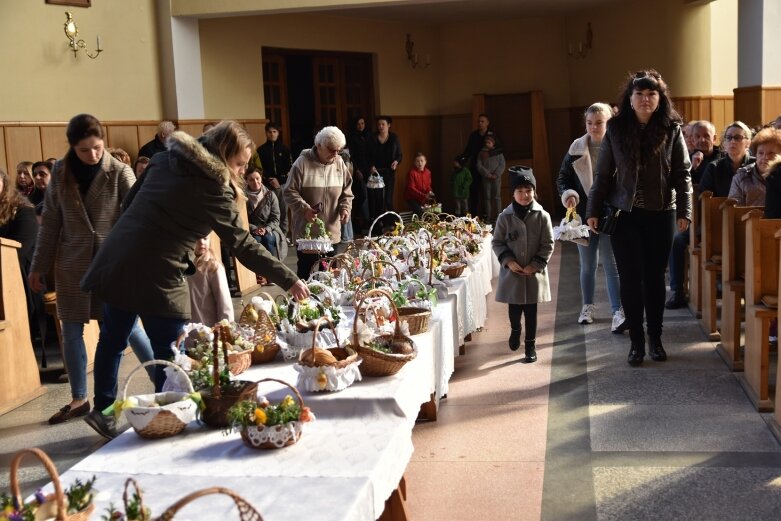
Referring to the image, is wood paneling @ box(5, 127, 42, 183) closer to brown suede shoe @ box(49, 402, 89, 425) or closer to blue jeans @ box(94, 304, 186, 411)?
brown suede shoe @ box(49, 402, 89, 425)

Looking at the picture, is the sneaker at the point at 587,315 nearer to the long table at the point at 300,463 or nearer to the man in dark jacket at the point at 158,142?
the long table at the point at 300,463

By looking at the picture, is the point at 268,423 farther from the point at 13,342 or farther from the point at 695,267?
the point at 695,267

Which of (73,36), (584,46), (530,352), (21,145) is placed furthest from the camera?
(584,46)

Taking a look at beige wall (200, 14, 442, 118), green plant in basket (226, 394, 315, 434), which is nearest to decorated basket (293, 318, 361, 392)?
green plant in basket (226, 394, 315, 434)

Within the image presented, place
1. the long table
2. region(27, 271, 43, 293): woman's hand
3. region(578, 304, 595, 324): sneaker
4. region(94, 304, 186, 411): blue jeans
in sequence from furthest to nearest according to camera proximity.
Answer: region(578, 304, 595, 324): sneaker
region(27, 271, 43, 293): woman's hand
region(94, 304, 186, 411): blue jeans
the long table

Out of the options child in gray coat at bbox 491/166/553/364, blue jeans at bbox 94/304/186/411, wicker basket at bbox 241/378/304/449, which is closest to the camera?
wicker basket at bbox 241/378/304/449

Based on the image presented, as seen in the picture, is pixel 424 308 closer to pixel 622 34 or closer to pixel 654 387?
pixel 654 387

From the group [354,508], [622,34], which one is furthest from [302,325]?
[622,34]

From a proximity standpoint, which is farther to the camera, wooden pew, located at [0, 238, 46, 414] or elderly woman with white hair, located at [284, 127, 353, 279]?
elderly woman with white hair, located at [284, 127, 353, 279]

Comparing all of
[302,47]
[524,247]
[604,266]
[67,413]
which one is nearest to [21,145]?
[302,47]

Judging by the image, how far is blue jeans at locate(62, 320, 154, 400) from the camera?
5.20m

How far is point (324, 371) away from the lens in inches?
137

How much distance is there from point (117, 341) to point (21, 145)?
7040 mm

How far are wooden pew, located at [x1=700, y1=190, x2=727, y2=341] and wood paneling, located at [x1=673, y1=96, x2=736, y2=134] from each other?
27.8 feet
